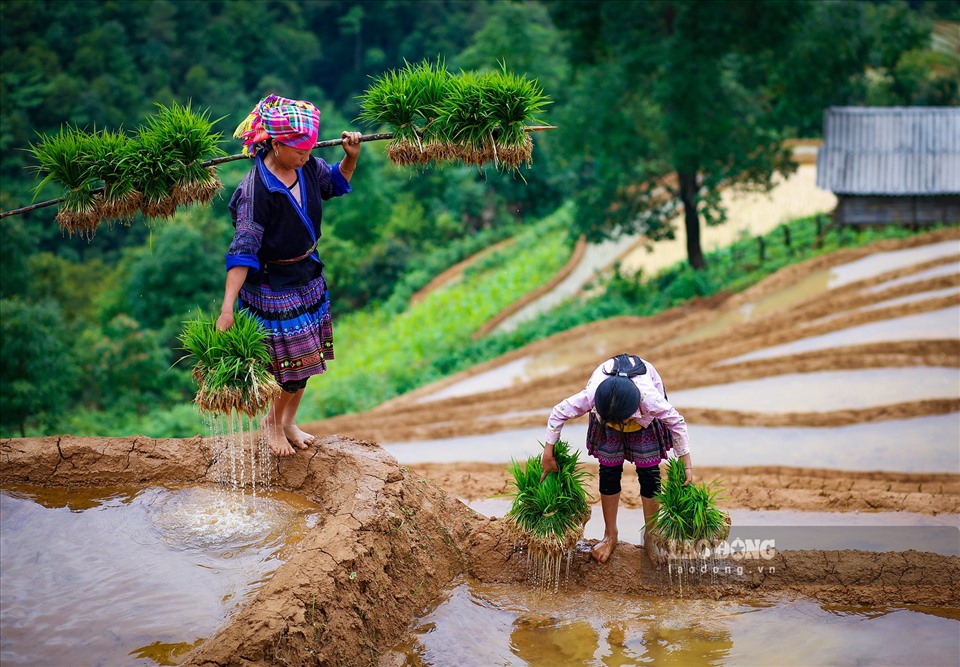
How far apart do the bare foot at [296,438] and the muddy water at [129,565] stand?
348 millimetres

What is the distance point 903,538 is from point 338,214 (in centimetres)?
3015

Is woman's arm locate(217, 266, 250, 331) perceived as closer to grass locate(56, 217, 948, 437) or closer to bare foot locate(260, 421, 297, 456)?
bare foot locate(260, 421, 297, 456)

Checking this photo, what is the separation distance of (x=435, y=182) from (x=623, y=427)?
3047 cm

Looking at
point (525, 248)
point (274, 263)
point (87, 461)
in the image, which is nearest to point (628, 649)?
point (274, 263)

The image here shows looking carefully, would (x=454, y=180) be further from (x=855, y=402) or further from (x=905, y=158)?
(x=855, y=402)

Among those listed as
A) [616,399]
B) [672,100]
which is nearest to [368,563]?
[616,399]

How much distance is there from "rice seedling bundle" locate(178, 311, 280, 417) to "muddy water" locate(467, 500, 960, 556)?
86.3 inches

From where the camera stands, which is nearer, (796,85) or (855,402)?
(855,402)

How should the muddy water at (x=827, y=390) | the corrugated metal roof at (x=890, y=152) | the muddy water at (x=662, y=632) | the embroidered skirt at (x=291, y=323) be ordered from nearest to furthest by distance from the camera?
the muddy water at (x=662, y=632) < the embroidered skirt at (x=291, y=323) < the muddy water at (x=827, y=390) < the corrugated metal roof at (x=890, y=152)

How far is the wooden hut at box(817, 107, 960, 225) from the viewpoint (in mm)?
21016

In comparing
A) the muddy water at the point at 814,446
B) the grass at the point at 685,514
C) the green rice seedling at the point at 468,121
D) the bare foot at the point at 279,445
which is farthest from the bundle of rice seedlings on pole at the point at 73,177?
the muddy water at the point at 814,446

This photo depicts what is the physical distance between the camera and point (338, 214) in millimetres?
35062

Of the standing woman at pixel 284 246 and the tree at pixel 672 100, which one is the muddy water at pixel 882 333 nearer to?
the tree at pixel 672 100

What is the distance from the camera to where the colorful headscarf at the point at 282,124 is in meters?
5.57
